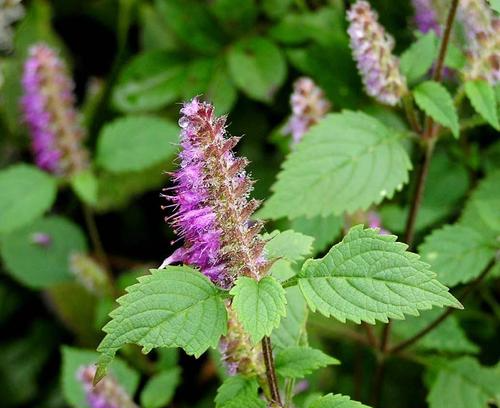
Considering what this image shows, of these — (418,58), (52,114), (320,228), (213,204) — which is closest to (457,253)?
(320,228)

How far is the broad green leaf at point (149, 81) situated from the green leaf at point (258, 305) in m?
1.75

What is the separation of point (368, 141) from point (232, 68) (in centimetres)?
95

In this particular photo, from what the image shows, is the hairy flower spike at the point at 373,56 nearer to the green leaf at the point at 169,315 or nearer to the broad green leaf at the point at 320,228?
the broad green leaf at the point at 320,228

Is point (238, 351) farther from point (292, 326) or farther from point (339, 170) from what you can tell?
point (339, 170)

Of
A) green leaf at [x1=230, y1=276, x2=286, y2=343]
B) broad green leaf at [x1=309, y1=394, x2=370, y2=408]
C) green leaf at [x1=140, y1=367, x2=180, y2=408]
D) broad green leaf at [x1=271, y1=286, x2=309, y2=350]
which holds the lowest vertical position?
green leaf at [x1=140, y1=367, x2=180, y2=408]

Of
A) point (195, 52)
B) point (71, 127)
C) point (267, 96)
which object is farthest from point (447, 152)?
point (71, 127)

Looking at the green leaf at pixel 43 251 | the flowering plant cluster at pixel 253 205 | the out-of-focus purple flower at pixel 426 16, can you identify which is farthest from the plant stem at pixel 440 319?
the green leaf at pixel 43 251

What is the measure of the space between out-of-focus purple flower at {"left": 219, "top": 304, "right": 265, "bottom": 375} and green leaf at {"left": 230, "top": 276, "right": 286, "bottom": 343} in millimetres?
144

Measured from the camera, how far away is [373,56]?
159 centimetres

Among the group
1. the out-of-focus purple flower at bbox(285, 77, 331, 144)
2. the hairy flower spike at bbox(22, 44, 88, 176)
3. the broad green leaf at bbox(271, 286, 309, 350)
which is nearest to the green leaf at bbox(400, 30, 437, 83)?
the out-of-focus purple flower at bbox(285, 77, 331, 144)

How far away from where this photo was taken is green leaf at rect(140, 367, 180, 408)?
71.1 inches

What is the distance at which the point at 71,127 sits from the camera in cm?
254

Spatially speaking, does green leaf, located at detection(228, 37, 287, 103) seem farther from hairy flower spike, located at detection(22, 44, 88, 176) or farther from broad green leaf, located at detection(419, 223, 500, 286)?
broad green leaf, located at detection(419, 223, 500, 286)

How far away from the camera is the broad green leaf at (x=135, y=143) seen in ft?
8.31
